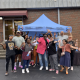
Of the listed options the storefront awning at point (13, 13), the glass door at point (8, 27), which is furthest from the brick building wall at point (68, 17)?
the glass door at point (8, 27)

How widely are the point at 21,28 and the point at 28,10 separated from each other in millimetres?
5540

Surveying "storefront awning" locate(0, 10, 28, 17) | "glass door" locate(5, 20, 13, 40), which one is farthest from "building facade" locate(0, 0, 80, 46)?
"storefront awning" locate(0, 10, 28, 17)

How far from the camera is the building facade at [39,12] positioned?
35.4 feet

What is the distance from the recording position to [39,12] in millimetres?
11133

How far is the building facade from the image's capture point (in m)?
10.8

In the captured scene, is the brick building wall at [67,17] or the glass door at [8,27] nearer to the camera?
the brick building wall at [67,17]

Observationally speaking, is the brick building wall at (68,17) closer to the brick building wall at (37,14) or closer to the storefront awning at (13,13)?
the brick building wall at (37,14)

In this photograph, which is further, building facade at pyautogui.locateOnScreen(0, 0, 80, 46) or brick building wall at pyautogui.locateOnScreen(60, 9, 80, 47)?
brick building wall at pyautogui.locateOnScreen(60, 9, 80, 47)

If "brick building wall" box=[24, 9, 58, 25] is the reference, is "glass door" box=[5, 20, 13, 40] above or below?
below

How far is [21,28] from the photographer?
241 inches

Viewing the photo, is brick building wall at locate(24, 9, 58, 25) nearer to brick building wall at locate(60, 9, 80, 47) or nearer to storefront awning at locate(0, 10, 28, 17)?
brick building wall at locate(60, 9, 80, 47)

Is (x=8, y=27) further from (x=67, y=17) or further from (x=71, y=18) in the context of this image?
(x=71, y=18)
